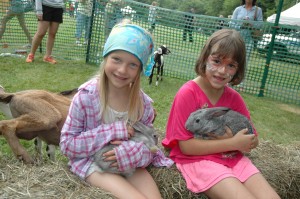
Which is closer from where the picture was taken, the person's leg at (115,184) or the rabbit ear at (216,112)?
the person's leg at (115,184)

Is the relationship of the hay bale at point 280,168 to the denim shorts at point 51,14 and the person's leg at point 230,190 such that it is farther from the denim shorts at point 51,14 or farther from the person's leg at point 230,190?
the denim shorts at point 51,14

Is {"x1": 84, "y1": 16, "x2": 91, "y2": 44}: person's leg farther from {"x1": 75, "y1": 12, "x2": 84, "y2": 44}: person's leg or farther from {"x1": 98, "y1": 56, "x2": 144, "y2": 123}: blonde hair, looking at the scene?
{"x1": 98, "y1": 56, "x2": 144, "y2": 123}: blonde hair

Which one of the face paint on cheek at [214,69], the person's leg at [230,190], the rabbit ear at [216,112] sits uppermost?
the face paint on cheek at [214,69]

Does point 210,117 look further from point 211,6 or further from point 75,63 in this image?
point 211,6

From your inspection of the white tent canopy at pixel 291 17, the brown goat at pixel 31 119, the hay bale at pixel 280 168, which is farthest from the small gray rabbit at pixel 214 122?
the white tent canopy at pixel 291 17

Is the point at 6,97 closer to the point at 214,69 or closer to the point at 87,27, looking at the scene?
the point at 214,69

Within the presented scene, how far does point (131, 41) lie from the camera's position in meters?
2.58

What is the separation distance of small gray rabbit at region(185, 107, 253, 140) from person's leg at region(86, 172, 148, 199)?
28.6 inches

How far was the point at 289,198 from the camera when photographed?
11.1 feet

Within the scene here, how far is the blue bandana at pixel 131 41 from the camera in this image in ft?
8.46

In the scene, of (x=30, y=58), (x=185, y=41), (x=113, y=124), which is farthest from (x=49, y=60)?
(x=113, y=124)

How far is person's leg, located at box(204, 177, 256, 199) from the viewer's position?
2518mm

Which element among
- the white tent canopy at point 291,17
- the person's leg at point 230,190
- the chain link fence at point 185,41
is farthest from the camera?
the white tent canopy at point 291,17

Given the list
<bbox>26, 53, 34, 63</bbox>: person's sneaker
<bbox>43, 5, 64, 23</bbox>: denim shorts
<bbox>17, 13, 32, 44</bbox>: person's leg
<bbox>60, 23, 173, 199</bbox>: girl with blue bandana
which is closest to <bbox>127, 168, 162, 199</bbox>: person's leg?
<bbox>60, 23, 173, 199</bbox>: girl with blue bandana
